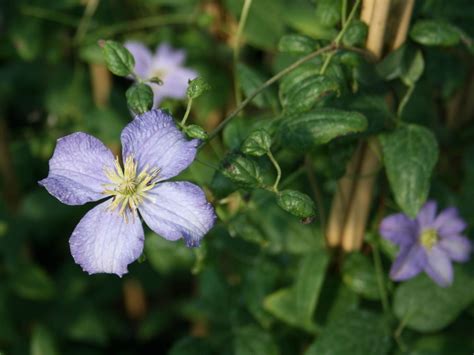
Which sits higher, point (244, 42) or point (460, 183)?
point (244, 42)

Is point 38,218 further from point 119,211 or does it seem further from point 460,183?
point 460,183

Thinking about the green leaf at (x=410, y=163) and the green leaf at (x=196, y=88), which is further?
the green leaf at (x=410, y=163)

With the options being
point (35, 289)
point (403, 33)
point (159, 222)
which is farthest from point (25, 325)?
point (403, 33)

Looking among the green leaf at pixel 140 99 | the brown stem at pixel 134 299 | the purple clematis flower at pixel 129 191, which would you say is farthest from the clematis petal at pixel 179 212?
the brown stem at pixel 134 299

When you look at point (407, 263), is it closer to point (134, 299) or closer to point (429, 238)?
point (429, 238)

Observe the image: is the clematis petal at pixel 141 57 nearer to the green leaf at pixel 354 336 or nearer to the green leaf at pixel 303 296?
the green leaf at pixel 303 296

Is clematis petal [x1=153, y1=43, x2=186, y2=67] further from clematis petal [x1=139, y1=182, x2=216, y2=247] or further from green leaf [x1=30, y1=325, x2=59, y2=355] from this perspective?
clematis petal [x1=139, y1=182, x2=216, y2=247]
